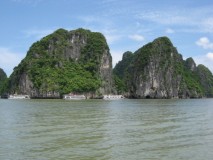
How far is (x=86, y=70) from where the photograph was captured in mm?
104625

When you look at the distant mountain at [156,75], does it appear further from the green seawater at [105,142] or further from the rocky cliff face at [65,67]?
the green seawater at [105,142]

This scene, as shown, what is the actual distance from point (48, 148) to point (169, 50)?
98480 millimetres

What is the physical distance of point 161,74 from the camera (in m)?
109

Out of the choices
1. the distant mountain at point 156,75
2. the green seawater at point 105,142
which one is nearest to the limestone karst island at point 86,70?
the distant mountain at point 156,75

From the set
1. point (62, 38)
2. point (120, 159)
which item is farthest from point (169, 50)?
point (120, 159)

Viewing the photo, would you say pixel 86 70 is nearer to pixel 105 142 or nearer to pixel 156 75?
pixel 156 75

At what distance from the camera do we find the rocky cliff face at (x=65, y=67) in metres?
97.6

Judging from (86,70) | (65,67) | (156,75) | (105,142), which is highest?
(65,67)

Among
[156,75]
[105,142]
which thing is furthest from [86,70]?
[105,142]

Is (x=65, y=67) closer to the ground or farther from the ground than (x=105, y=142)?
farther from the ground

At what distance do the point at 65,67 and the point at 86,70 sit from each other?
5.78 meters

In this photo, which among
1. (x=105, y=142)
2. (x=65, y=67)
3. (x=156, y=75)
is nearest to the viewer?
(x=105, y=142)

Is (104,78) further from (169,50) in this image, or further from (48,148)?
(48,148)

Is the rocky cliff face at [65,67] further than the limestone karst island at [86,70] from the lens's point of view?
No
